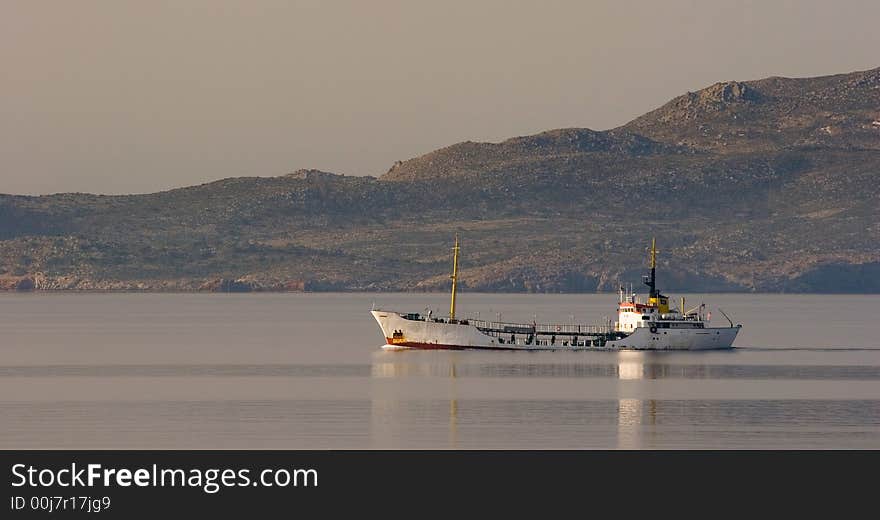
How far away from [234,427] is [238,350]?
72.2 metres

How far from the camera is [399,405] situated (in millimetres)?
88250

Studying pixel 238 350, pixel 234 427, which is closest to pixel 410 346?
pixel 238 350

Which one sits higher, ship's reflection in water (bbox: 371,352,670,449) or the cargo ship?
the cargo ship

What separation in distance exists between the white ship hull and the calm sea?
3.64 ft

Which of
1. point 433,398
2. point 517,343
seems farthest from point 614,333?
point 433,398

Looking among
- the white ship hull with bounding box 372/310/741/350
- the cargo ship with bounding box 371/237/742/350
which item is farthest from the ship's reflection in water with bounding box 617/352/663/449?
the cargo ship with bounding box 371/237/742/350

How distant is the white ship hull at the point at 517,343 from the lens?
128 m
